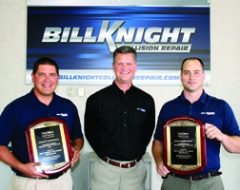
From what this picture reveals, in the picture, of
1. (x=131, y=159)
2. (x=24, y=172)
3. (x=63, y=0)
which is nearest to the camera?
(x=24, y=172)

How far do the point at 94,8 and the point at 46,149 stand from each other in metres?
2.18

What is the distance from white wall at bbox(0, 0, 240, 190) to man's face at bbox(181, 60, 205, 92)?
1.52 m

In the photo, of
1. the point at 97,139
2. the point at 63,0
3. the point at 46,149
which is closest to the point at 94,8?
the point at 63,0

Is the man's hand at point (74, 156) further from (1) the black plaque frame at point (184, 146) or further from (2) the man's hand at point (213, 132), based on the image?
(2) the man's hand at point (213, 132)

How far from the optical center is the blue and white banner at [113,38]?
356 cm

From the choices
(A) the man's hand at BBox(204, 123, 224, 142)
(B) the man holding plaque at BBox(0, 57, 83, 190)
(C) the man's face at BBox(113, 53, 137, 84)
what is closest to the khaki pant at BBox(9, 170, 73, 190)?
(B) the man holding plaque at BBox(0, 57, 83, 190)

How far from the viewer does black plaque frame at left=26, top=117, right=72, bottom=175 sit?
77.4 inches

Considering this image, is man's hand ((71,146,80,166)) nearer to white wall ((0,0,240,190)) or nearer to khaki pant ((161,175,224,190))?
khaki pant ((161,175,224,190))

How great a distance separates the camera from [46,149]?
2000 millimetres

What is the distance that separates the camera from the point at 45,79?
2.13 metres

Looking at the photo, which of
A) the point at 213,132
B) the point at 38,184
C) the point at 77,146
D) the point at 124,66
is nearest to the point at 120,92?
the point at 124,66

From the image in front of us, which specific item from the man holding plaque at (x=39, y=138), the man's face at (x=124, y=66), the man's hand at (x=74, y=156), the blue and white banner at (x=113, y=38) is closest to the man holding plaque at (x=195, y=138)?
the man's face at (x=124, y=66)

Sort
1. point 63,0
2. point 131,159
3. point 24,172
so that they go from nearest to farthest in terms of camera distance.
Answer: point 24,172
point 131,159
point 63,0

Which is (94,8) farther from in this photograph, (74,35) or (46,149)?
(46,149)
